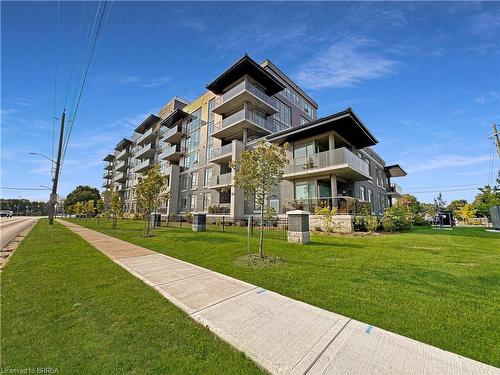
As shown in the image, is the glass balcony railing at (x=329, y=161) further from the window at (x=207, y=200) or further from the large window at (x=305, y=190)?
the window at (x=207, y=200)

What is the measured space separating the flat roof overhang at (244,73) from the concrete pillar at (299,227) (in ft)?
67.3

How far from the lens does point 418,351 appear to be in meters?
2.93

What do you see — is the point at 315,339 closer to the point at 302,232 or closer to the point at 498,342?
the point at 498,342

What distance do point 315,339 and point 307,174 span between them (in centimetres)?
1675

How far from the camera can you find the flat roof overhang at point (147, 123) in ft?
153

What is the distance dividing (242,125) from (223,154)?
4.00m

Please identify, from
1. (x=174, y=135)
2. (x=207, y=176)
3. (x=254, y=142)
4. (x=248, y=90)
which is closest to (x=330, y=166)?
(x=254, y=142)

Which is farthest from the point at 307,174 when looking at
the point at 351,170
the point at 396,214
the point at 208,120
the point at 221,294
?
the point at 208,120

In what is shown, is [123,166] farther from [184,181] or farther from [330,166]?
[330,166]

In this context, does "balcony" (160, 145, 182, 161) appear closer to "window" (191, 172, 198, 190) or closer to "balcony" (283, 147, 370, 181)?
"window" (191, 172, 198, 190)

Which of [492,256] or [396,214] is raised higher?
[396,214]

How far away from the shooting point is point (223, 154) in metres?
26.9

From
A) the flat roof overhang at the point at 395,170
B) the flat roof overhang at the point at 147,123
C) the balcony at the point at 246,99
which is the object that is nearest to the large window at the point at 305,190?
the balcony at the point at 246,99

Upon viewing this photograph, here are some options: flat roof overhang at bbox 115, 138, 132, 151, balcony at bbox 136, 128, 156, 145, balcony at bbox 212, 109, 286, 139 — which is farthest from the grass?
flat roof overhang at bbox 115, 138, 132, 151
